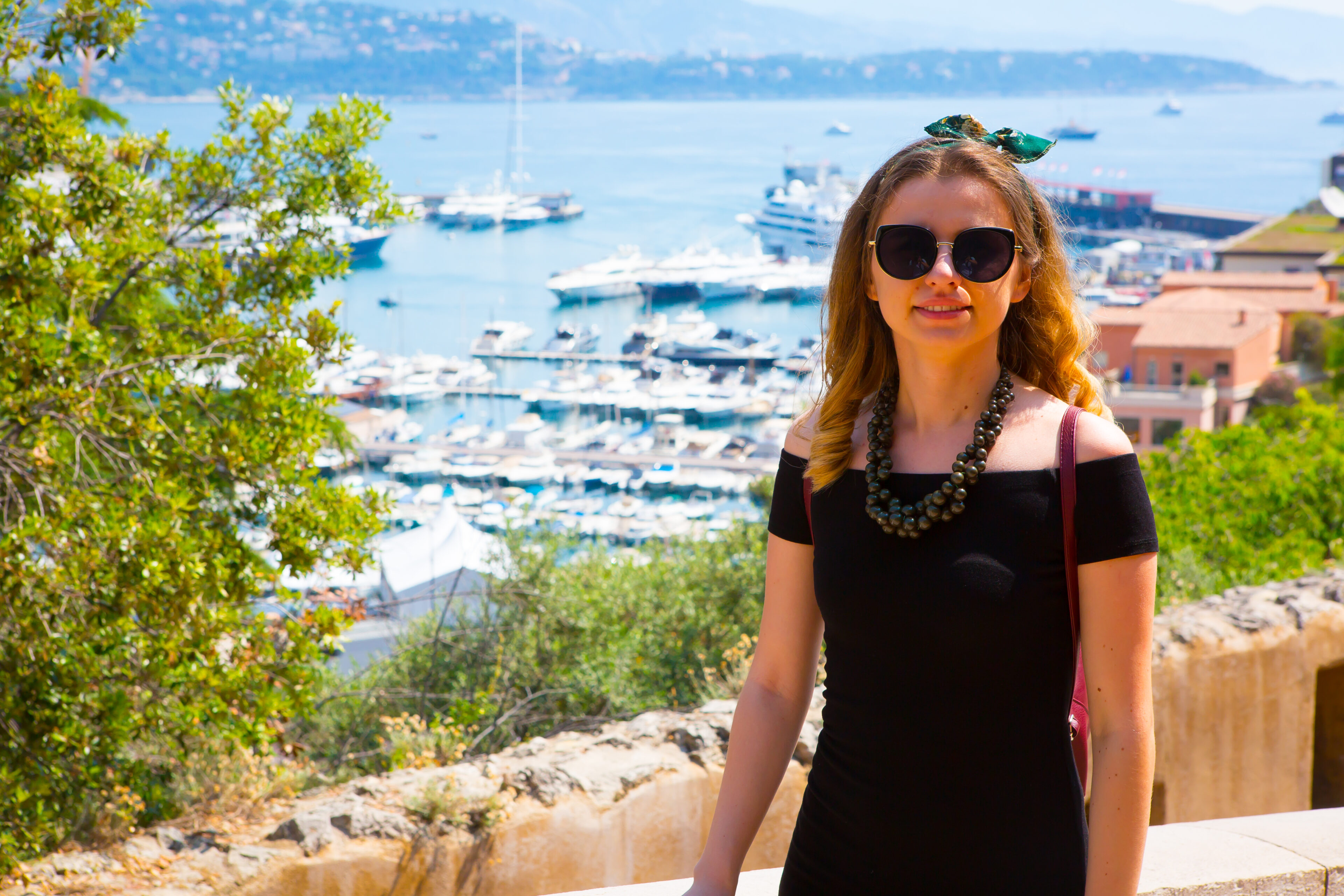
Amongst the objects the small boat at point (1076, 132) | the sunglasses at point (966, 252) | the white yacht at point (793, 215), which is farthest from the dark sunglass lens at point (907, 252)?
the small boat at point (1076, 132)

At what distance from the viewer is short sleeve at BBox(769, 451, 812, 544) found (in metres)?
1.70

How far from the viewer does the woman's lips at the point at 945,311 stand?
155 centimetres

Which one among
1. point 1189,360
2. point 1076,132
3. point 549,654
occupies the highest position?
point 1076,132

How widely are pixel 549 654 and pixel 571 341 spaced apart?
221 ft

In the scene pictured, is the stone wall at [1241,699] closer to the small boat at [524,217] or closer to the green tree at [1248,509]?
the green tree at [1248,509]

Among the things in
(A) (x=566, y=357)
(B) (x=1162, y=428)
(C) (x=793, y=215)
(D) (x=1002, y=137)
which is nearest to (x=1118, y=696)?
(D) (x=1002, y=137)

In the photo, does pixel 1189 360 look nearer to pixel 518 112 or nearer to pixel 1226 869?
pixel 1226 869

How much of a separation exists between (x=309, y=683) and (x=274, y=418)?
3.26 feet

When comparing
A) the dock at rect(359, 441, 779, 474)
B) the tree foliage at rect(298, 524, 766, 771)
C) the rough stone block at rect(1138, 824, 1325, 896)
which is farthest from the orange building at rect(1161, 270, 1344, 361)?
the rough stone block at rect(1138, 824, 1325, 896)

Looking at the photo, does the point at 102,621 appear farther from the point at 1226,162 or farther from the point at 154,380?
the point at 1226,162

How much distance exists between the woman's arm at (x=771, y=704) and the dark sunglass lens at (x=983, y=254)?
0.46 metres

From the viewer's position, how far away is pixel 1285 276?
187 feet

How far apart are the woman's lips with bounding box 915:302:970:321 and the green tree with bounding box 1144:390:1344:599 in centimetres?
556

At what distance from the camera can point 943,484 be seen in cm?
151
